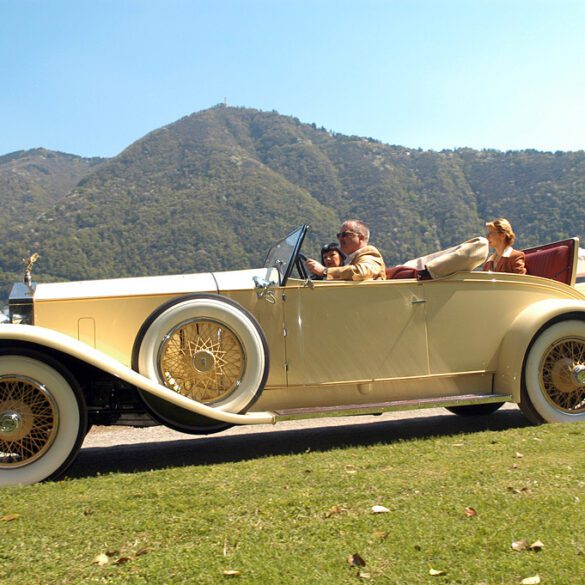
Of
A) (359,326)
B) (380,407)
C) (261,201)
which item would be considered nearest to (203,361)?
→ (359,326)

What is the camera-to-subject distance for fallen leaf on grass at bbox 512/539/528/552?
102 inches

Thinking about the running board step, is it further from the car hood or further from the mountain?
the mountain

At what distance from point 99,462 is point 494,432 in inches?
120

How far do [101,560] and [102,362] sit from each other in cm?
148

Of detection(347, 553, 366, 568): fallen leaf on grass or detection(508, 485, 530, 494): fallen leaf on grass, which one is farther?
detection(508, 485, 530, 494): fallen leaf on grass

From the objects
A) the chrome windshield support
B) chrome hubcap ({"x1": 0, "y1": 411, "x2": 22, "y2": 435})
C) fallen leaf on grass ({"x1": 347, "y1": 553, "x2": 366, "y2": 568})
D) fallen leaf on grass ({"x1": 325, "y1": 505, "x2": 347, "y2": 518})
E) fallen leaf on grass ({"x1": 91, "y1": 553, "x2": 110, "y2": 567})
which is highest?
the chrome windshield support

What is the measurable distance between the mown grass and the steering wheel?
4.85ft

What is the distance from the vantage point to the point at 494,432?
192 inches

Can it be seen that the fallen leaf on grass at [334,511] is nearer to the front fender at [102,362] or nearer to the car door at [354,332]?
the front fender at [102,362]

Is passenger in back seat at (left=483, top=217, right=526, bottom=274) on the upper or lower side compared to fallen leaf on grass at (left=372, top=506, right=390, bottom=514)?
upper

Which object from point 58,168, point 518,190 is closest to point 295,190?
point 518,190

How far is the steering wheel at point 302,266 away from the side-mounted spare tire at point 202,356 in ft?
2.38

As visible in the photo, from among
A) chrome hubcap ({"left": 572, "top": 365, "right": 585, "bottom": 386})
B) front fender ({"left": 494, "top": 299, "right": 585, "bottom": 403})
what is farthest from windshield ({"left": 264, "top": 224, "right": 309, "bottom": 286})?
chrome hubcap ({"left": 572, "top": 365, "right": 585, "bottom": 386})

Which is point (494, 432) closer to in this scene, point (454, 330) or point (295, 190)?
point (454, 330)
